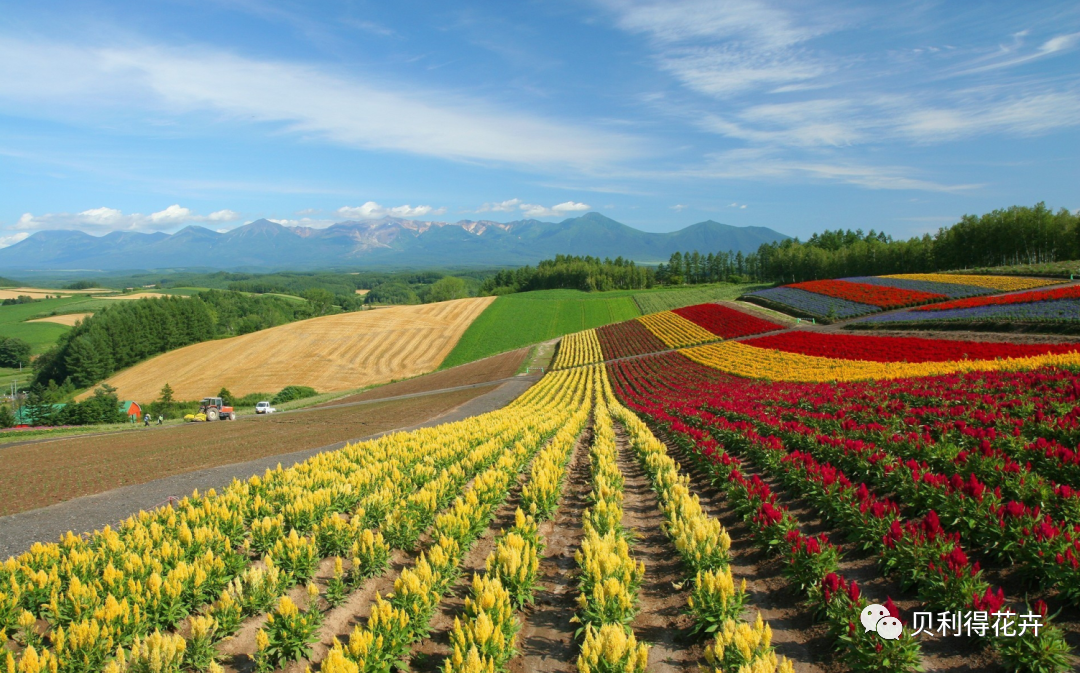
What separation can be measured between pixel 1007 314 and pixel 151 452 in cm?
4861

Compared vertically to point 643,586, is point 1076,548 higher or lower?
higher

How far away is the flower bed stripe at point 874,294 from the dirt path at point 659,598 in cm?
5195

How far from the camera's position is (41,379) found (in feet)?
233

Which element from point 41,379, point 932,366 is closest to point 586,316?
point 932,366

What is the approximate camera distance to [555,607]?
736 centimetres

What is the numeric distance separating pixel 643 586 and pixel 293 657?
464cm

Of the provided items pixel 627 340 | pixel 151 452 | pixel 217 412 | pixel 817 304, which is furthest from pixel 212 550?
pixel 817 304

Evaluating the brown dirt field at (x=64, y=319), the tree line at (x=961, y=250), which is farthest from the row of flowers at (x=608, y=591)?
the brown dirt field at (x=64, y=319)

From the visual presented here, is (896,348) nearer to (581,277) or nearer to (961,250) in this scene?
(961,250)

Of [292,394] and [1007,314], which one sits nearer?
[1007,314]

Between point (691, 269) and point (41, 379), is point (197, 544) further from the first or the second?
point (691, 269)

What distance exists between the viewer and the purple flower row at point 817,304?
52000mm

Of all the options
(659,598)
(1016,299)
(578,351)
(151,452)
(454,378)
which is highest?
(1016,299)

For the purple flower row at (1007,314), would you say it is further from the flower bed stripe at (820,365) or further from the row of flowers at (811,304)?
the flower bed stripe at (820,365)
